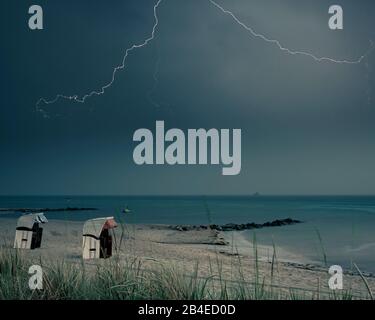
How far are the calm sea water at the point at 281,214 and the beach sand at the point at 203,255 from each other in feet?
0.27

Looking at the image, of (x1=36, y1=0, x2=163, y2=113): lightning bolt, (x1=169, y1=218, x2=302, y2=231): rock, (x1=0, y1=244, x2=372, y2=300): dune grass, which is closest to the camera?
(x1=0, y1=244, x2=372, y2=300): dune grass

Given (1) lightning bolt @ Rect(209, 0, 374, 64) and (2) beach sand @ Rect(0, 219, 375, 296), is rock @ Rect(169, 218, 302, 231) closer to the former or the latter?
(2) beach sand @ Rect(0, 219, 375, 296)

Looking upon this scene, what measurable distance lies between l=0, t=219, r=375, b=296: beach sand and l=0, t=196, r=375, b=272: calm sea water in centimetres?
8

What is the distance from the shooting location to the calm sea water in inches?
152

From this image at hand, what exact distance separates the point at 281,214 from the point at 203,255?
640 millimetres

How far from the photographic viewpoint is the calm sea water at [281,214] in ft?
12.6

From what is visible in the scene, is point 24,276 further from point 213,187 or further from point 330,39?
point 330,39

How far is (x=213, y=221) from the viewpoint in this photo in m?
4.18

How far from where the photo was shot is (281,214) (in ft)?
13.7

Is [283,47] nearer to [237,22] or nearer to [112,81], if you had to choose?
[237,22]

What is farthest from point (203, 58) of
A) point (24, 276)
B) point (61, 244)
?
point (24, 276)

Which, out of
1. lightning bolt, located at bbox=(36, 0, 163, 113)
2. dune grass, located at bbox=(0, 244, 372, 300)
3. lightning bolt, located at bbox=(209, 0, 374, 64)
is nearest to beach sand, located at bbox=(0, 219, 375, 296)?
dune grass, located at bbox=(0, 244, 372, 300)

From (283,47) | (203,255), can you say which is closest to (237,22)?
(283,47)
